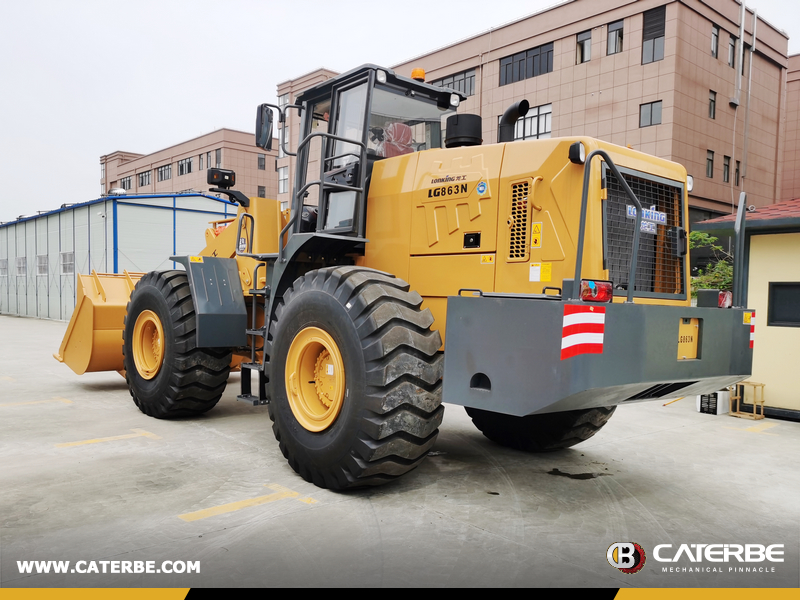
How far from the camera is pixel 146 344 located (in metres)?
7.80

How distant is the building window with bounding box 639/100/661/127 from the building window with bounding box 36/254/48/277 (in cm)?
2583

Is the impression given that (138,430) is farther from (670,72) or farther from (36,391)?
(670,72)

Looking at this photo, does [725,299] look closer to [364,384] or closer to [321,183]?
[364,384]

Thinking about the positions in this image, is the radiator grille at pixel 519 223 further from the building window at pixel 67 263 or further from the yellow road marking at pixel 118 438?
the building window at pixel 67 263

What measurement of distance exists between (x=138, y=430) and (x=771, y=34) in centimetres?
3058

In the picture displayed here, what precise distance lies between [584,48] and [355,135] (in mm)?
22741

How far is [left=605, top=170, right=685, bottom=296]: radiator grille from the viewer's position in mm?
4773

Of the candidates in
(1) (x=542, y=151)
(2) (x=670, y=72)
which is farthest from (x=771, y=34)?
(1) (x=542, y=151)

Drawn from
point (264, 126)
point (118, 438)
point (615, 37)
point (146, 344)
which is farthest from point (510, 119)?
point (615, 37)

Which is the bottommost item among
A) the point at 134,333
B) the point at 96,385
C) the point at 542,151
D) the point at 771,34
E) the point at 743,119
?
the point at 96,385

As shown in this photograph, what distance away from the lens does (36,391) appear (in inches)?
360

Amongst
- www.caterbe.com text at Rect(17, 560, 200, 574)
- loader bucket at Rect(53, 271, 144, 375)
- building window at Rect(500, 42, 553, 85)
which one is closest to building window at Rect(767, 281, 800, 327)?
www.caterbe.com text at Rect(17, 560, 200, 574)

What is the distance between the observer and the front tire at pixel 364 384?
14.4 feet

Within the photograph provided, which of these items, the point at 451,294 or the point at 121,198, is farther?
the point at 121,198
